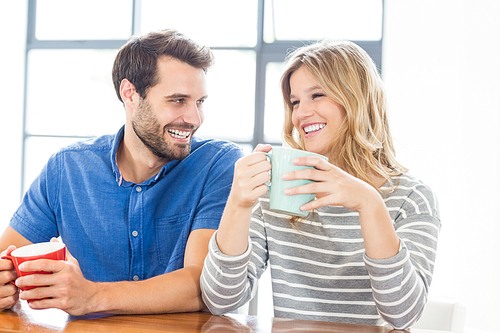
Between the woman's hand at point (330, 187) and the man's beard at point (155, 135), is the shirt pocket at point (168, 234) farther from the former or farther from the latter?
the woman's hand at point (330, 187)

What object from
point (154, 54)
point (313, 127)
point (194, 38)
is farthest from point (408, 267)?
point (194, 38)

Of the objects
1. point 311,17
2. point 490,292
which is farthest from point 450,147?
point 311,17

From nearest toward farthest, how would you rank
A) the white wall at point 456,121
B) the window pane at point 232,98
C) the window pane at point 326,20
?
the white wall at point 456,121 → the window pane at point 326,20 → the window pane at point 232,98

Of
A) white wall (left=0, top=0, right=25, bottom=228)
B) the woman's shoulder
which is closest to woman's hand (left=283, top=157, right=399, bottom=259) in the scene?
the woman's shoulder

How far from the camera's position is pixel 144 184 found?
52.7 inches

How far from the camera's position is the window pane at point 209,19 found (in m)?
3.37

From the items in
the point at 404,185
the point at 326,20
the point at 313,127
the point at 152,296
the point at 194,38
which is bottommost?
the point at 152,296

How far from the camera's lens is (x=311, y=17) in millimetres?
3291

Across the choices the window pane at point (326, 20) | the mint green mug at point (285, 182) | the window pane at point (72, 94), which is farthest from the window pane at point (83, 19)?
the mint green mug at point (285, 182)

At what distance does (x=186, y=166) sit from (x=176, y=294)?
504 millimetres

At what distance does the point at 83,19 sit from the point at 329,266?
10.8 ft

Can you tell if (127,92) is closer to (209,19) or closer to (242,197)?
(242,197)

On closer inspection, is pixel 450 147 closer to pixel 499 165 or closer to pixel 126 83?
pixel 499 165

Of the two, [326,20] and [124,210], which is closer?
[124,210]
